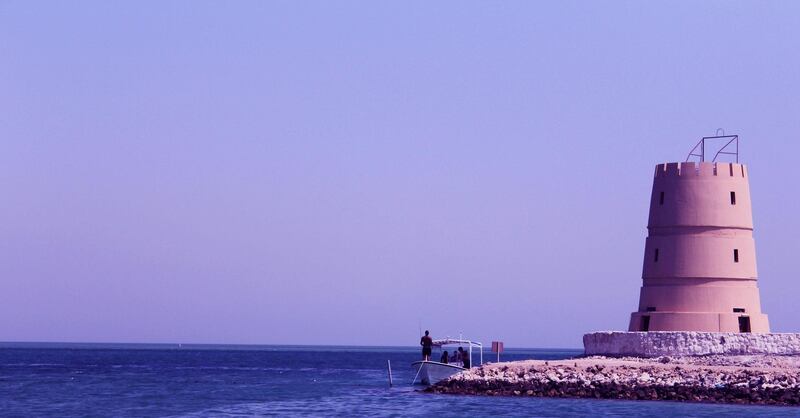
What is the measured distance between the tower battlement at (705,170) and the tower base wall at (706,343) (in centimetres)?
499

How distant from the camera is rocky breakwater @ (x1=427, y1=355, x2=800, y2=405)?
35156 mm

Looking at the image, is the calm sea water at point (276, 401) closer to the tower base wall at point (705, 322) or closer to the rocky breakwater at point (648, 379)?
the rocky breakwater at point (648, 379)

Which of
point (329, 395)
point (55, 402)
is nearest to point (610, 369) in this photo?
point (329, 395)

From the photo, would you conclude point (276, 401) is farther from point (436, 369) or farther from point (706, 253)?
point (706, 253)

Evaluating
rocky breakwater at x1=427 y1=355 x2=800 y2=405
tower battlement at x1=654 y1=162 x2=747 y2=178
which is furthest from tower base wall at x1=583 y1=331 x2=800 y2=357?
tower battlement at x1=654 y1=162 x2=747 y2=178

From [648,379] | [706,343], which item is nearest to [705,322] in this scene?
[706,343]

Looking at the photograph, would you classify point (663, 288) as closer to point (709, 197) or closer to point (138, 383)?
point (709, 197)

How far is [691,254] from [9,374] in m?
34.6

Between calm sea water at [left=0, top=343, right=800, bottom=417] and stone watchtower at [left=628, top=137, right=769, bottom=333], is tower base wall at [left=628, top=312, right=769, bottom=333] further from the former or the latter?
calm sea water at [left=0, top=343, right=800, bottom=417]

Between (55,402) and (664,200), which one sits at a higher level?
(664,200)

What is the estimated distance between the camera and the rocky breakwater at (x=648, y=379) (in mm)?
35156

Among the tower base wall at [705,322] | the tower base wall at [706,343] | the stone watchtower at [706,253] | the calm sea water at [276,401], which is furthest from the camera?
the stone watchtower at [706,253]

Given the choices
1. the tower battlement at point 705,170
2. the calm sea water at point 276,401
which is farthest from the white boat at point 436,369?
the tower battlement at point 705,170

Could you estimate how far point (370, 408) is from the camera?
37.2 metres
